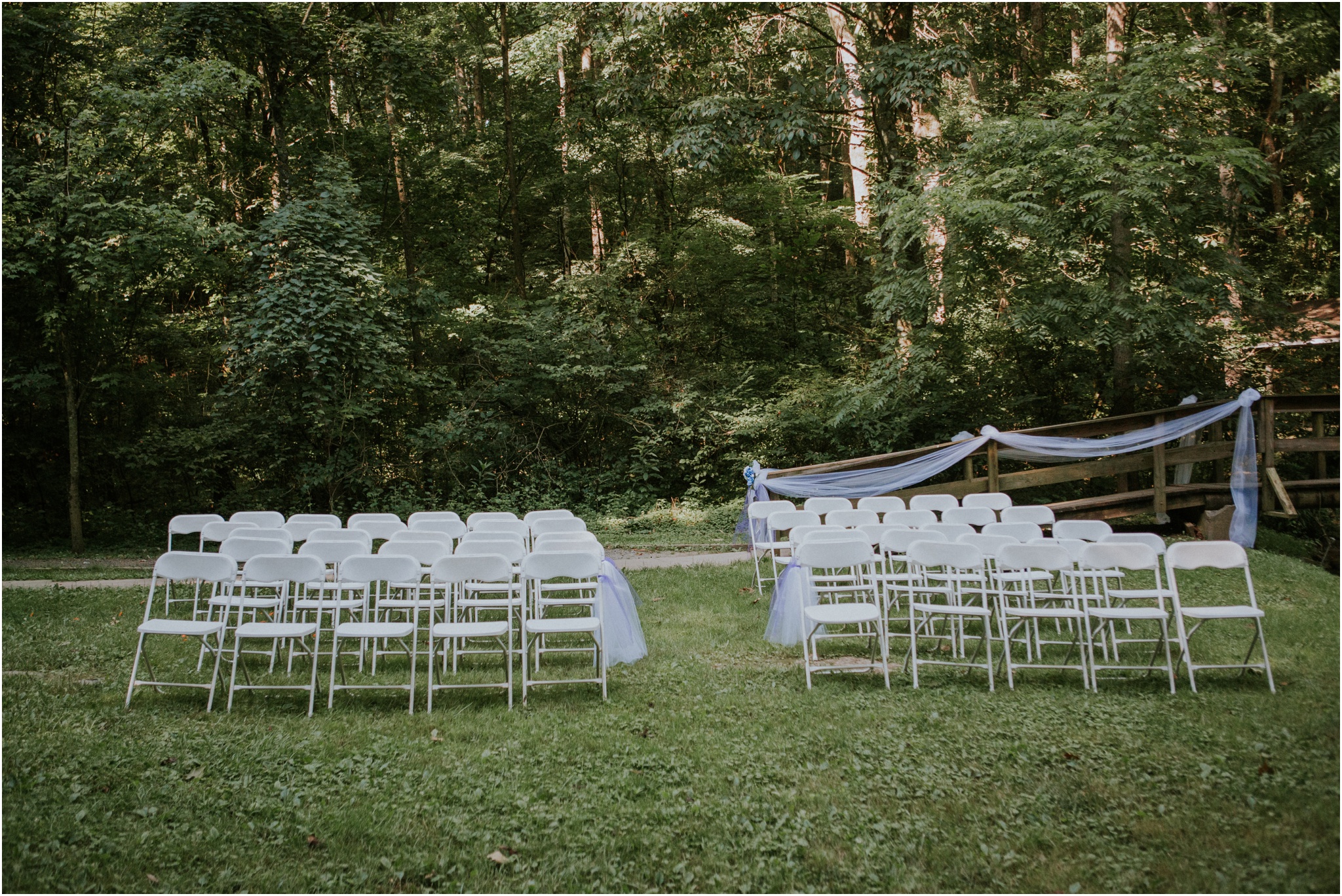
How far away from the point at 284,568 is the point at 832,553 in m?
3.43

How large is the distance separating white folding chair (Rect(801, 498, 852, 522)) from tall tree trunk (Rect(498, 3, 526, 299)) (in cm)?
890

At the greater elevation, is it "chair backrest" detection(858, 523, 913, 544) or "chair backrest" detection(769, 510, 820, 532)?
"chair backrest" detection(769, 510, 820, 532)

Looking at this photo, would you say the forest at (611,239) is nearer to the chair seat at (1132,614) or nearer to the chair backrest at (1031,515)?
the chair backrest at (1031,515)

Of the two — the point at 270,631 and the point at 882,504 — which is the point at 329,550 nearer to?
the point at 270,631

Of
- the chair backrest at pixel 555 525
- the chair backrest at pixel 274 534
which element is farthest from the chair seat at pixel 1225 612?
the chair backrest at pixel 274 534

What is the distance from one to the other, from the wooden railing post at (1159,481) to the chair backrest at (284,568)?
9.47 meters

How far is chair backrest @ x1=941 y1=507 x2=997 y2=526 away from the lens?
7.74 meters

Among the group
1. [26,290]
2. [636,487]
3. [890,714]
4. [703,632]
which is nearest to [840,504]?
[703,632]

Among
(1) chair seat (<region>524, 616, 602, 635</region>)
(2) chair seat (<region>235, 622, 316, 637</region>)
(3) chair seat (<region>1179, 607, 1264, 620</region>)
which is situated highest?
(2) chair seat (<region>235, 622, 316, 637</region>)

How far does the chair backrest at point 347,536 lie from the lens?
20.0 feet

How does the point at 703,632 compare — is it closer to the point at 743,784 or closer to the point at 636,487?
the point at 743,784

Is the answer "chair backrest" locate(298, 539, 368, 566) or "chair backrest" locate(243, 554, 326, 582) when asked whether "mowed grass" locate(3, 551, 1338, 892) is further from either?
"chair backrest" locate(298, 539, 368, 566)

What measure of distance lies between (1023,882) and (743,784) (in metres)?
1.22

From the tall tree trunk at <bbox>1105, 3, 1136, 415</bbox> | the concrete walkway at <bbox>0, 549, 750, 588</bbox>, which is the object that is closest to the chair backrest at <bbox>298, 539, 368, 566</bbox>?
the concrete walkway at <bbox>0, 549, 750, 588</bbox>
